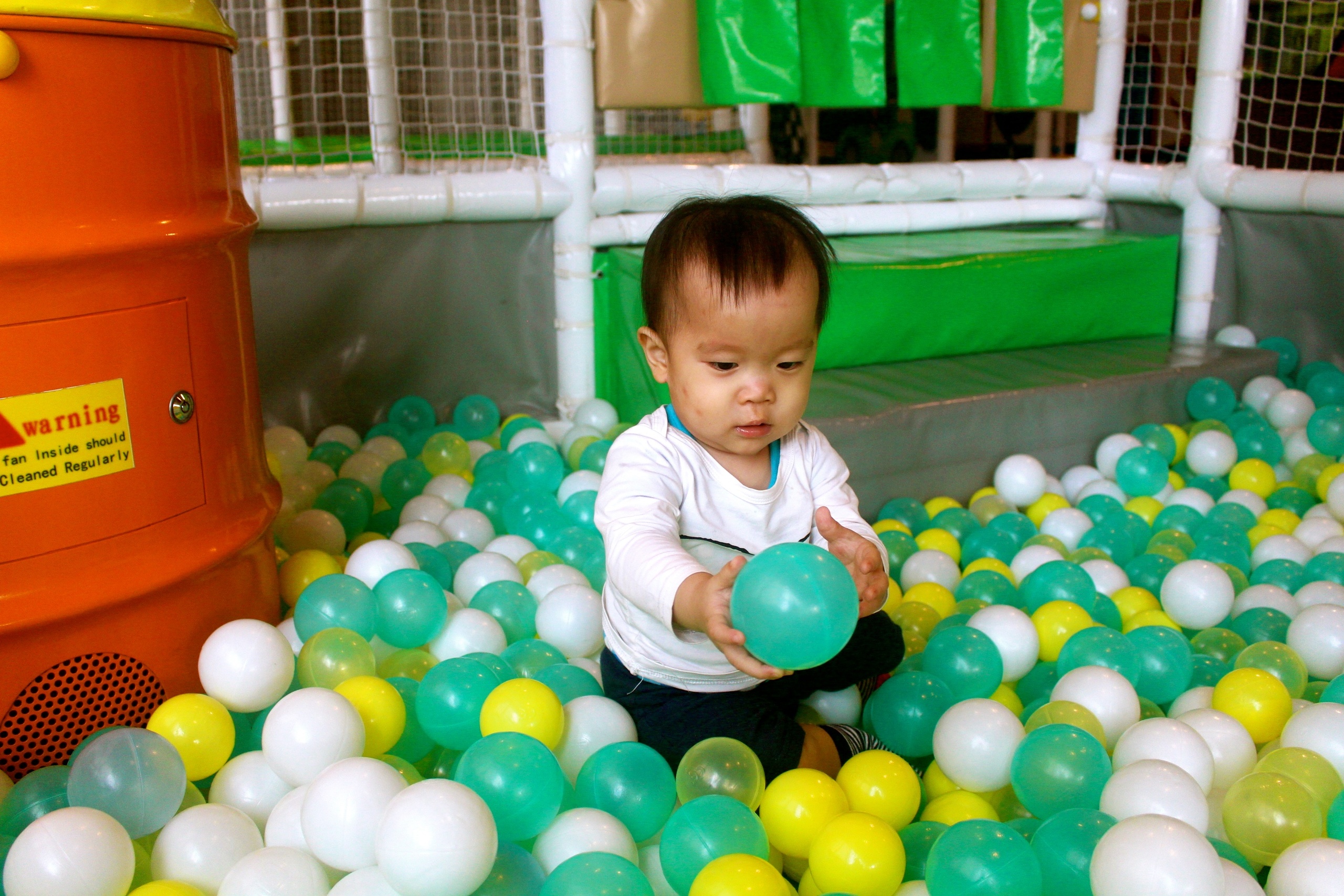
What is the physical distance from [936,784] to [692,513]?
1.34ft

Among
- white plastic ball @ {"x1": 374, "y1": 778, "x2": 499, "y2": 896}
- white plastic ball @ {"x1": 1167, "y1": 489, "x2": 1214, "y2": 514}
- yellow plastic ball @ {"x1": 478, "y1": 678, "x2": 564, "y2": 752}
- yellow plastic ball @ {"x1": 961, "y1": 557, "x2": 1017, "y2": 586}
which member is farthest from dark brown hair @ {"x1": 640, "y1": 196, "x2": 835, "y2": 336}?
white plastic ball @ {"x1": 1167, "y1": 489, "x2": 1214, "y2": 514}

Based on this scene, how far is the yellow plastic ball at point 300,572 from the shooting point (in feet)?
5.27

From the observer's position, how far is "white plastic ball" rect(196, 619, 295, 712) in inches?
50.2

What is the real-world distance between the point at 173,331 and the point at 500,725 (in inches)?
22.8

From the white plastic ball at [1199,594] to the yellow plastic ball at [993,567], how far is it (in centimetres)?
23

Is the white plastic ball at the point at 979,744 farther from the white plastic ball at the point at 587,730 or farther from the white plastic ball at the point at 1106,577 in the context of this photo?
the white plastic ball at the point at 1106,577

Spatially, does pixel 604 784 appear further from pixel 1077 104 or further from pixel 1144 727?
pixel 1077 104

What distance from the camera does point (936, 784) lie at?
48.7 inches

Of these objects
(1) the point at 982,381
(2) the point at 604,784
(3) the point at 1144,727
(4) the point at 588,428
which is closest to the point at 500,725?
(2) the point at 604,784

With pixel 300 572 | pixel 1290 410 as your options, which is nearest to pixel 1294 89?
pixel 1290 410

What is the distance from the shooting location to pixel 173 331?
4.12ft

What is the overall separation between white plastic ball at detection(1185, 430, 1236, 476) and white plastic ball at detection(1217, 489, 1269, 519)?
5.8 inches

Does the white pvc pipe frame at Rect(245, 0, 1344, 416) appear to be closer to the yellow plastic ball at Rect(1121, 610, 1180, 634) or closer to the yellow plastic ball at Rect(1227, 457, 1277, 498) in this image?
the yellow plastic ball at Rect(1227, 457, 1277, 498)

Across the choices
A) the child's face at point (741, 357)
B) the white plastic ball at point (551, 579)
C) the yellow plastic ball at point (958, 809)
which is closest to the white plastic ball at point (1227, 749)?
the yellow plastic ball at point (958, 809)
